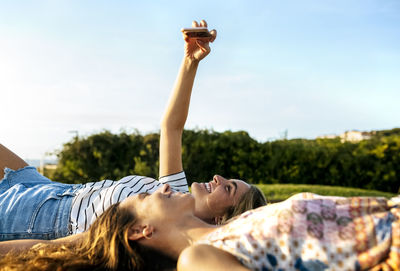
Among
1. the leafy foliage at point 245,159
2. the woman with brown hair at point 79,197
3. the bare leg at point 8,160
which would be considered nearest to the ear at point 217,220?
the woman with brown hair at point 79,197

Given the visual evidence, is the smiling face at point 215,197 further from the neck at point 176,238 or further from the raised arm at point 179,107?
the neck at point 176,238

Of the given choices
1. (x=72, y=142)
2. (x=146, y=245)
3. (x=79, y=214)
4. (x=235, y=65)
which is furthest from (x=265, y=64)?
(x=146, y=245)

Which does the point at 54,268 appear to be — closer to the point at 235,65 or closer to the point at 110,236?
the point at 110,236

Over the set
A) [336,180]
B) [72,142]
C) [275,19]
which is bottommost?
[336,180]

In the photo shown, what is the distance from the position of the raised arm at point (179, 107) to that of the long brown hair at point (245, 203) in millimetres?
752

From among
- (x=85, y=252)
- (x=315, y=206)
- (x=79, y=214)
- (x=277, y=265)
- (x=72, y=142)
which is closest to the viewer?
(x=277, y=265)

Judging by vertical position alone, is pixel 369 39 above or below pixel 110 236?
above

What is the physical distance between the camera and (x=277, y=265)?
1708 mm

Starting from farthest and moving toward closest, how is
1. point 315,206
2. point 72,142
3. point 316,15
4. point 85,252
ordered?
1. point 316,15
2. point 72,142
3. point 85,252
4. point 315,206

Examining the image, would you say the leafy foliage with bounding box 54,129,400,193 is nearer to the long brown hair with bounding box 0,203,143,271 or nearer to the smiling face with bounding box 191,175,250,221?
the smiling face with bounding box 191,175,250,221

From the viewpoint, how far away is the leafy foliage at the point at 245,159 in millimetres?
8336

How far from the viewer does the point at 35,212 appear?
9.37 feet

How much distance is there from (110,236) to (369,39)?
10438 mm

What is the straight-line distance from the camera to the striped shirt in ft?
9.18
